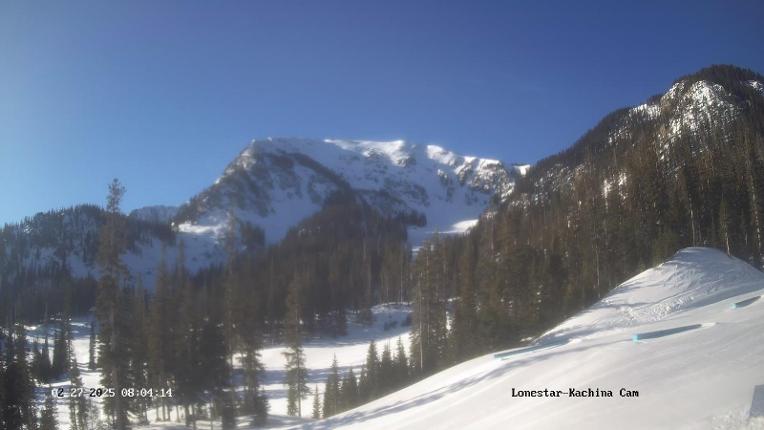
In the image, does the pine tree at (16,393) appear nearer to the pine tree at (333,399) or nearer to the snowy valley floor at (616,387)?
the snowy valley floor at (616,387)

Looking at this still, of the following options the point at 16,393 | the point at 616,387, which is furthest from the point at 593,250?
the point at 16,393

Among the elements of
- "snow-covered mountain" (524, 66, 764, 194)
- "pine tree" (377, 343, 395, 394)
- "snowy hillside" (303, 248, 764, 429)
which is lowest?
"pine tree" (377, 343, 395, 394)

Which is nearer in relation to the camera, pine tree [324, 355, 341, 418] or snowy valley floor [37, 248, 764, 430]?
snowy valley floor [37, 248, 764, 430]

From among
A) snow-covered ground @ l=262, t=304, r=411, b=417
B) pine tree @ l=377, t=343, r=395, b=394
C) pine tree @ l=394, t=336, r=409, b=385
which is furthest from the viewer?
snow-covered ground @ l=262, t=304, r=411, b=417

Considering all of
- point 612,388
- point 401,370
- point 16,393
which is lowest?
point 401,370

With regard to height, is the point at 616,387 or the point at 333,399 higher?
the point at 616,387

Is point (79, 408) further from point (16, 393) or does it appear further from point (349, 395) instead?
point (349, 395)

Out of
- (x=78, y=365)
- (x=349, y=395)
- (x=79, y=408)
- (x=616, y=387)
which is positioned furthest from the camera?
(x=78, y=365)

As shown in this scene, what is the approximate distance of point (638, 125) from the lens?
5650 inches

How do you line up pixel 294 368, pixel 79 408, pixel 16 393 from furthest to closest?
pixel 294 368, pixel 79 408, pixel 16 393

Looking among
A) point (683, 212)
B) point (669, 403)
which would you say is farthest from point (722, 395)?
point (683, 212)

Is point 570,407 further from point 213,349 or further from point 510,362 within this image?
point 213,349

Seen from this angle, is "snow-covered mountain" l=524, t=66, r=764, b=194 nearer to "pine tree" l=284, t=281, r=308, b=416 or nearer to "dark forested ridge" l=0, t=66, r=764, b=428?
"dark forested ridge" l=0, t=66, r=764, b=428

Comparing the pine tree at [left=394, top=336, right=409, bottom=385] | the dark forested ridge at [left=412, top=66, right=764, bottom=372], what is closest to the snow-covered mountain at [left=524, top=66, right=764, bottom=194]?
the dark forested ridge at [left=412, top=66, right=764, bottom=372]
